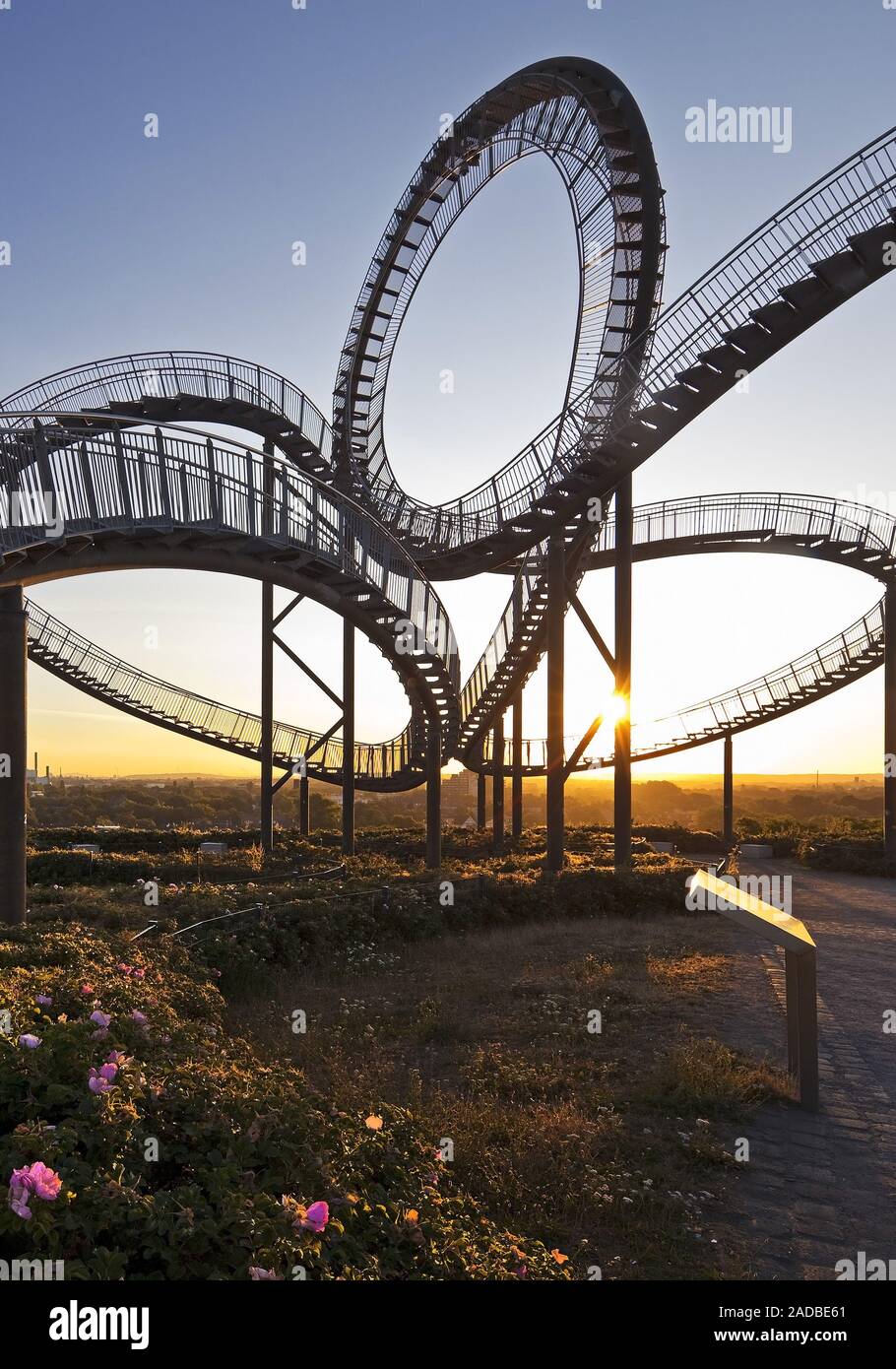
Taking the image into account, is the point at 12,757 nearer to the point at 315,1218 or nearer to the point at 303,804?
the point at 315,1218

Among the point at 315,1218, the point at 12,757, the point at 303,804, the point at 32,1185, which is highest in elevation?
the point at 12,757

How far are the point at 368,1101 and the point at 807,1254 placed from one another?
114 inches

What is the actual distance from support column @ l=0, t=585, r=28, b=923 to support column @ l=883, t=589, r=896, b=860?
68.8 feet

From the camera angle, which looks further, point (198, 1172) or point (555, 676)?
point (555, 676)

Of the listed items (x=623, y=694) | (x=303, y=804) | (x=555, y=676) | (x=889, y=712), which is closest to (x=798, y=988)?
(x=623, y=694)

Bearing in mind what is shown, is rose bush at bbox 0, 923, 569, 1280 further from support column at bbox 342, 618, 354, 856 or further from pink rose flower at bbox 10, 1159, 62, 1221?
support column at bbox 342, 618, 354, 856

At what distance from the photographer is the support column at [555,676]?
19.0m

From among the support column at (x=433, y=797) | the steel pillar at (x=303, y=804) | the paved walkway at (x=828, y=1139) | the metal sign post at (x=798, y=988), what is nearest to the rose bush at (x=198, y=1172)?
the paved walkway at (x=828, y=1139)

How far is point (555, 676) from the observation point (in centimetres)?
1936

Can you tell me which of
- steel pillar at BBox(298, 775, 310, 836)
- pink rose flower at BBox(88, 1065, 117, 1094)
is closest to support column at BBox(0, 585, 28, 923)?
pink rose flower at BBox(88, 1065, 117, 1094)

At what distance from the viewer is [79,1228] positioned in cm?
338

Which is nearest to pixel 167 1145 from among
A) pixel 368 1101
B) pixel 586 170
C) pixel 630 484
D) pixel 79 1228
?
pixel 79 1228

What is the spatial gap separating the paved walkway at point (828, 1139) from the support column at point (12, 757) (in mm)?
7219

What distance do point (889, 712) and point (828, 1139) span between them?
19.8 m
